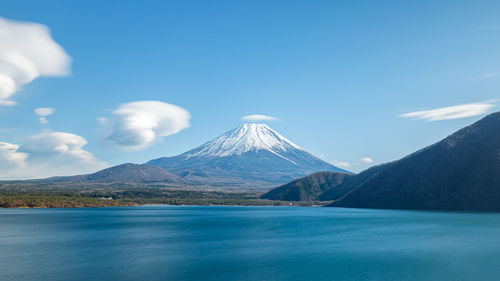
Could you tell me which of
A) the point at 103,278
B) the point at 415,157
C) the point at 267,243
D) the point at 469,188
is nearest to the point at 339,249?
the point at 267,243

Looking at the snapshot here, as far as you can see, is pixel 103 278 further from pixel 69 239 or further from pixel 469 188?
pixel 469 188

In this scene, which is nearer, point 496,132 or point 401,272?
point 401,272

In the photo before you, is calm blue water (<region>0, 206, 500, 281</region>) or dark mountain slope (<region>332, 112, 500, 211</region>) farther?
dark mountain slope (<region>332, 112, 500, 211</region>)

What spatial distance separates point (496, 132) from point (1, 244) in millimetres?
167484

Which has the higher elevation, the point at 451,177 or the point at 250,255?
the point at 451,177

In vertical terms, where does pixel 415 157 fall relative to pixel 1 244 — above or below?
above

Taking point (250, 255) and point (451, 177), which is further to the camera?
point (451, 177)

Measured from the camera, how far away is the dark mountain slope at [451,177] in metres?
141

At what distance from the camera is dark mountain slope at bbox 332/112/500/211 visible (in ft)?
463

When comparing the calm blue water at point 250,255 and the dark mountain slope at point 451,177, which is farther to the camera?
the dark mountain slope at point 451,177

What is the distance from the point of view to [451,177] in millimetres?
153750

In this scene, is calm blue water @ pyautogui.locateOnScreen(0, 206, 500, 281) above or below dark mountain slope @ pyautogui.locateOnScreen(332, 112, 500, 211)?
below

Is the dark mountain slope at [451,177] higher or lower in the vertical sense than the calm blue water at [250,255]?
higher

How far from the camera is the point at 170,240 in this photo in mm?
68438
